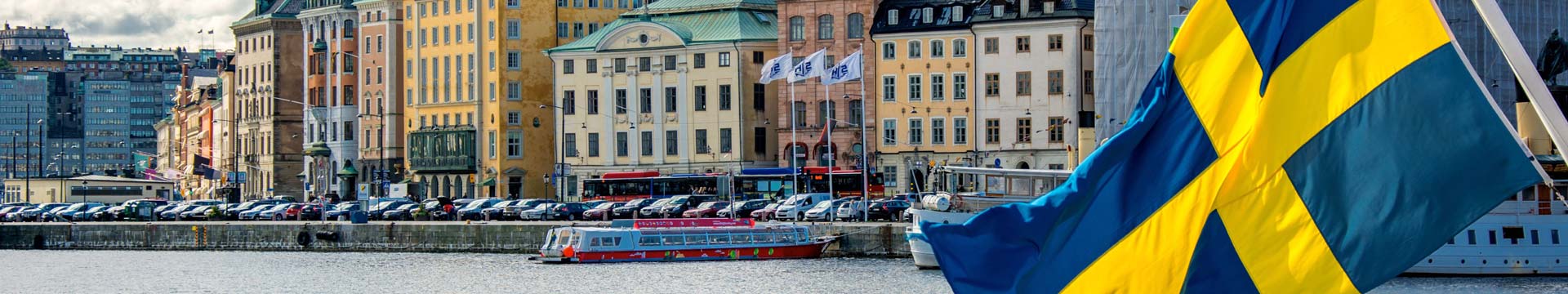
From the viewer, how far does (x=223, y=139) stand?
518 feet

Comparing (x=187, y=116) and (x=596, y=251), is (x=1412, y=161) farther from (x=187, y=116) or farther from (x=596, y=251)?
(x=187, y=116)

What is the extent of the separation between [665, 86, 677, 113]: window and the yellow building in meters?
7.85

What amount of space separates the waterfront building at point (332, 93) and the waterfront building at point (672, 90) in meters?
24.4

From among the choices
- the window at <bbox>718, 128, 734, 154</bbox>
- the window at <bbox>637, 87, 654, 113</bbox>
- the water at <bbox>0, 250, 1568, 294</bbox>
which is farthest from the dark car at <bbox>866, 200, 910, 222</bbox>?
the window at <bbox>637, 87, 654, 113</bbox>

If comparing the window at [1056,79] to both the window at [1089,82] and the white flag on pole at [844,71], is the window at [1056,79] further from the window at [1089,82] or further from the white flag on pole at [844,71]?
the white flag on pole at [844,71]

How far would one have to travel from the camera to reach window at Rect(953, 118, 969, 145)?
99125 millimetres

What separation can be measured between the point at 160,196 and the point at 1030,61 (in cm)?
8052

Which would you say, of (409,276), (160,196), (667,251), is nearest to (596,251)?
(667,251)

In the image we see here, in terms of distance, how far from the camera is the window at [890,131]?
10150cm

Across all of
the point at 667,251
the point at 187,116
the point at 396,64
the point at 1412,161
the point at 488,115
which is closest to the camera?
the point at 1412,161

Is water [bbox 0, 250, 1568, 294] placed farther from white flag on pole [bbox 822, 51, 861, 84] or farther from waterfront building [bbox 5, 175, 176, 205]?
waterfront building [bbox 5, 175, 176, 205]

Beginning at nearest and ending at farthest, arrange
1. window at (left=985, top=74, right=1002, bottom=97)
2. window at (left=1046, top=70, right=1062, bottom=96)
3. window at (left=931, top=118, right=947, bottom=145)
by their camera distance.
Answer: window at (left=1046, top=70, right=1062, bottom=96), window at (left=985, top=74, right=1002, bottom=97), window at (left=931, top=118, right=947, bottom=145)

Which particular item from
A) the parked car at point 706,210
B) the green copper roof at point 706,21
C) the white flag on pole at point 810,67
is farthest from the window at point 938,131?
the white flag on pole at point 810,67

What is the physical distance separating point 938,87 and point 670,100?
1529 centimetres
